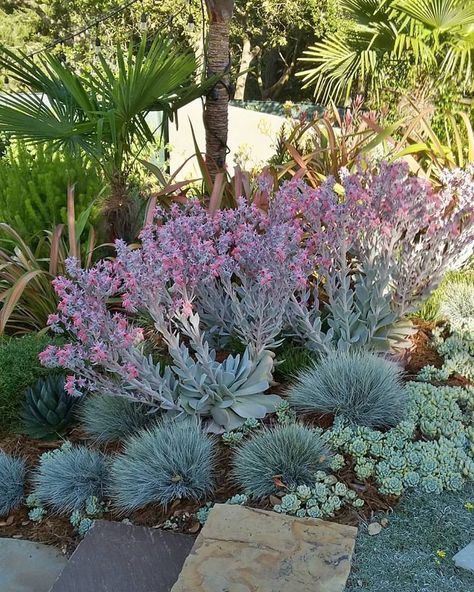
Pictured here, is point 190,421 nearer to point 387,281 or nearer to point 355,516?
point 355,516

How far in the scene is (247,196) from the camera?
13.9ft

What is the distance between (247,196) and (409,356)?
1603mm

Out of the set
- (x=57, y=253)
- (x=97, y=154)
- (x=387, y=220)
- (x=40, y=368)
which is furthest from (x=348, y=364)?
(x=97, y=154)

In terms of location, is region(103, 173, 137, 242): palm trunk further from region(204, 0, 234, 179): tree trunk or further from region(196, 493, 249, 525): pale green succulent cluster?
region(196, 493, 249, 525): pale green succulent cluster

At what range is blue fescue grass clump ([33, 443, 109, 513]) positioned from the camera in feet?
8.18

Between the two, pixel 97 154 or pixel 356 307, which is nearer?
pixel 356 307

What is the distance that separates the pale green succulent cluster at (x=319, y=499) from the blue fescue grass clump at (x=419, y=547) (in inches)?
5.0

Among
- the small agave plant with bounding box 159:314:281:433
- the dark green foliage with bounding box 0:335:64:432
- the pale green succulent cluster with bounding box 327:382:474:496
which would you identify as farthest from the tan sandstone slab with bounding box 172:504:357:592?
the dark green foliage with bounding box 0:335:64:432

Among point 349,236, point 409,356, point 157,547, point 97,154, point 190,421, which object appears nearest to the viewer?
point 157,547

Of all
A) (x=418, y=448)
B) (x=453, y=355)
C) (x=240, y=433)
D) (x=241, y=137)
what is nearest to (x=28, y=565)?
(x=240, y=433)

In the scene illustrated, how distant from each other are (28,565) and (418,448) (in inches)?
62.1

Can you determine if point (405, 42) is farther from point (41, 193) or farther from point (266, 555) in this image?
point (266, 555)

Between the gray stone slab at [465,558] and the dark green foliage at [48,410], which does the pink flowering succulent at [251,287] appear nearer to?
the dark green foliage at [48,410]

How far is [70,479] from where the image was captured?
2.50 m
